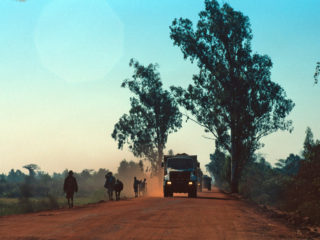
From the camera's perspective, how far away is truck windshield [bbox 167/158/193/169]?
125 ft

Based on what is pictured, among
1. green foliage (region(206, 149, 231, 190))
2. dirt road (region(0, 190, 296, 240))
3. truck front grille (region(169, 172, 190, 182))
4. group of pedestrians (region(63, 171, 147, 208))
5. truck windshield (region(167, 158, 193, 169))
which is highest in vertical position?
green foliage (region(206, 149, 231, 190))

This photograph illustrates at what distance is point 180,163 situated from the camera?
38156 mm

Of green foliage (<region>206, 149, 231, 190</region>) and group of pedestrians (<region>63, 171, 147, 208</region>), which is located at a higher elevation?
green foliage (<region>206, 149, 231, 190</region>)

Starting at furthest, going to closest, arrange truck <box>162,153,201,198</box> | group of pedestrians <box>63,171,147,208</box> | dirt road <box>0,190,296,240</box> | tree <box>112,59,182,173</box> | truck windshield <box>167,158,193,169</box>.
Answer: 1. tree <box>112,59,182,173</box>
2. truck windshield <box>167,158,193,169</box>
3. truck <box>162,153,201,198</box>
4. group of pedestrians <box>63,171,147,208</box>
5. dirt road <box>0,190,296,240</box>

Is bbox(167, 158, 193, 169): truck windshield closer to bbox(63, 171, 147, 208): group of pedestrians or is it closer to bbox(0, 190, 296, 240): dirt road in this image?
bbox(63, 171, 147, 208): group of pedestrians

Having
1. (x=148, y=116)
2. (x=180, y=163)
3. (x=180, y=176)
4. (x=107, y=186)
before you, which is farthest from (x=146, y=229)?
(x=148, y=116)

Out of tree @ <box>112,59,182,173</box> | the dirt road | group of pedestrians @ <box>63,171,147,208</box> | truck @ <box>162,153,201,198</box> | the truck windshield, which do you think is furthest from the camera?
tree @ <box>112,59,182,173</box>

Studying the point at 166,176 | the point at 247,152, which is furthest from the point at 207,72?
the point at 166,176

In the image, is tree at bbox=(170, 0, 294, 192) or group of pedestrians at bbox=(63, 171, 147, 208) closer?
group of pedestrians at bbox=(63, 171, 147, 208)

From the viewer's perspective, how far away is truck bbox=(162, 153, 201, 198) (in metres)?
37.7

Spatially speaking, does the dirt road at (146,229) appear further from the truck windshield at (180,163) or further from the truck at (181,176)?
the truck windshield at (180,163)

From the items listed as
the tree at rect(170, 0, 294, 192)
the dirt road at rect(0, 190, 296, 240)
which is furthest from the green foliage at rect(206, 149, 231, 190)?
the dirt road at rect(0, 190, 296, 240)

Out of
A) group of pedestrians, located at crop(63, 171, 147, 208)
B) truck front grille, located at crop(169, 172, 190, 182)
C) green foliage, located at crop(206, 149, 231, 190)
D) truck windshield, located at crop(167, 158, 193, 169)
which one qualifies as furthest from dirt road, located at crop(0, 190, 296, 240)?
green foliage, located at crop(206, 149, 231, 190)

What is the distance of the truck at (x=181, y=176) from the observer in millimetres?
37656
